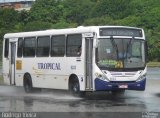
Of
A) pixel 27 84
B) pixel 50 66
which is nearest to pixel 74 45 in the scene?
pixel 50 66

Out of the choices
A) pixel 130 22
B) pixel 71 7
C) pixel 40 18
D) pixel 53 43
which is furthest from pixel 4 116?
pixel 71 7

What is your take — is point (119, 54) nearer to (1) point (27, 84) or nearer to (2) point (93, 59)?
(2) point (93, 59)

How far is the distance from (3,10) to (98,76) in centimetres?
10841

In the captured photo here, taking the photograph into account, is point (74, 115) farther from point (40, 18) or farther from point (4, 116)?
point (40, 18)

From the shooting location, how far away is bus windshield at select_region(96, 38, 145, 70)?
22109mm

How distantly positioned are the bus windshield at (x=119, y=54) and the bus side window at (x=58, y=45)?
101 inches

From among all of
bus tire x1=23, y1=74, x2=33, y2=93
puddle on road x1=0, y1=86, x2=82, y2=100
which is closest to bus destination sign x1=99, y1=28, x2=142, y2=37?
puddle on road x1=0, y1=86, x2=82, y2=100

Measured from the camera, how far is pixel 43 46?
25812 millimetres

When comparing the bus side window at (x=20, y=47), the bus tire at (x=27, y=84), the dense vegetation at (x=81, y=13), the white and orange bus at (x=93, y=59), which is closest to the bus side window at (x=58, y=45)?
the white and orange bus at (x=93, y=59)

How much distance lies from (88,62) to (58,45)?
251 centimetres

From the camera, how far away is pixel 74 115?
16328 mm

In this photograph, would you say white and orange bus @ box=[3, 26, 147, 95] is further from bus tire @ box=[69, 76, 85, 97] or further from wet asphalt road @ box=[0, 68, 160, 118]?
wet asphalt road @ box=[0, 68, 160, 118]

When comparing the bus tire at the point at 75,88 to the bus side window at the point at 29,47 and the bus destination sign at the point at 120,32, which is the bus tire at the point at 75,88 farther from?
the bus side window at the point at 29,47

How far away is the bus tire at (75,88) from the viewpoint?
23.0 metres
